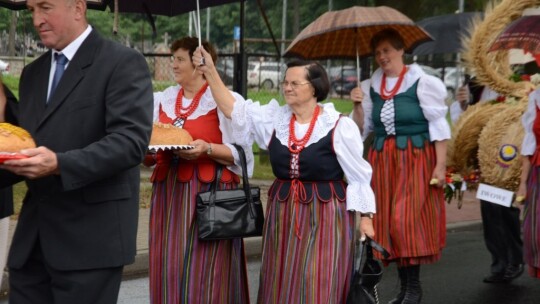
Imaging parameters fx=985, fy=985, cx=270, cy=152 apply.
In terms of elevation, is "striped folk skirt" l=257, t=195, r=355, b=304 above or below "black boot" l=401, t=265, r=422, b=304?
above

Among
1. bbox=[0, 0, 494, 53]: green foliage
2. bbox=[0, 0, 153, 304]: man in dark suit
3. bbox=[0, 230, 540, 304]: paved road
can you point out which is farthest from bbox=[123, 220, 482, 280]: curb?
bbox=[0, 0, 153, 304]: man in dark suit

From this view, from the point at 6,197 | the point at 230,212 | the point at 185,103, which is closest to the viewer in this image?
the point at 6,197

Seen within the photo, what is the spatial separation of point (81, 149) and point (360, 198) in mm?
2012

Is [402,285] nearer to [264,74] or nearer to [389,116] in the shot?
[389,116]

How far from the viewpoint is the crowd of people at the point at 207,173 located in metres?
3.49

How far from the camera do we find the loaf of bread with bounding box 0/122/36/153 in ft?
10.7

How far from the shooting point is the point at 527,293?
751 centimetres

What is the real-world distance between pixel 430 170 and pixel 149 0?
7.40ft

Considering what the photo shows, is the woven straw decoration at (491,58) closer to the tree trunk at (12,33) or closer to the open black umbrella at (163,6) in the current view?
the open black umbrella at (163,6)

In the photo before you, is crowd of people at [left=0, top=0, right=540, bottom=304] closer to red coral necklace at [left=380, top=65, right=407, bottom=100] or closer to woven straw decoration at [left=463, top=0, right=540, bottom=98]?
red coral necklace at [left=380, top=65, right=407, bottom=100]

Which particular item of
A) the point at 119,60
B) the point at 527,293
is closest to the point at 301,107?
the point at 119,60

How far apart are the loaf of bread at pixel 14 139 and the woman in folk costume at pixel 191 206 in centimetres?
185

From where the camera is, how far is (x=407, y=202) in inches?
265

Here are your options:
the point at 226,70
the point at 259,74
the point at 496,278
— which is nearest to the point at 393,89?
the point at 496,278
